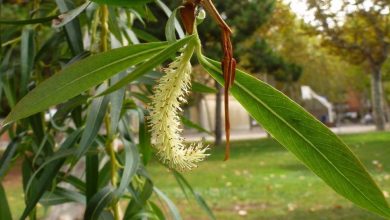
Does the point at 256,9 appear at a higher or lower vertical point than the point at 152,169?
higher

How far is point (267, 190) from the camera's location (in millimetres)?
5422

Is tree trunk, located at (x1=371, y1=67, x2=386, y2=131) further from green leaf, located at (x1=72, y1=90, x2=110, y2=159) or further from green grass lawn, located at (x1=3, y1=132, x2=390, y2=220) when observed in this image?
green leaf, located at (x1=72, y1=90, x2=110, y2=159)

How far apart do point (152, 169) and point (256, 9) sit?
16.1 ft

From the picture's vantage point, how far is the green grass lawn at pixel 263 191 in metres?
4.22

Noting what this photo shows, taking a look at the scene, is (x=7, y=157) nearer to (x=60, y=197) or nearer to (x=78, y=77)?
(x=60, y=197)

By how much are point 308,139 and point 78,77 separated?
0.61ft

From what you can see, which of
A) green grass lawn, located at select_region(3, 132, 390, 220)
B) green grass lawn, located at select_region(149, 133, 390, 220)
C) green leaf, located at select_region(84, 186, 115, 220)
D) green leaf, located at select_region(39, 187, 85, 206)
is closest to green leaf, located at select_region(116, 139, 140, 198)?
green leaf, located at select_region(84, 186, 115, 220)

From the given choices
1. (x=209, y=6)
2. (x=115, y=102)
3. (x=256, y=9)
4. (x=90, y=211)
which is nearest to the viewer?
(x=209, y=6)

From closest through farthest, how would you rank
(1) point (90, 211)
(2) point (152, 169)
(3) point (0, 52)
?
(1) point (90, 211), (3) point (0, 52), (2) point (152, 169)

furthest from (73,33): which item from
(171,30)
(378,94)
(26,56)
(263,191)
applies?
(378,94)

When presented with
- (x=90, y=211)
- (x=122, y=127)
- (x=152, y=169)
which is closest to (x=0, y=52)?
(x=122, y=127)

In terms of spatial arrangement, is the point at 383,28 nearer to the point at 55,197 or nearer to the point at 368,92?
the point at 55,197

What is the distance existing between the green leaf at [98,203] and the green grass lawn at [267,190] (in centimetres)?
330

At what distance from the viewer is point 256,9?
36.8ft
